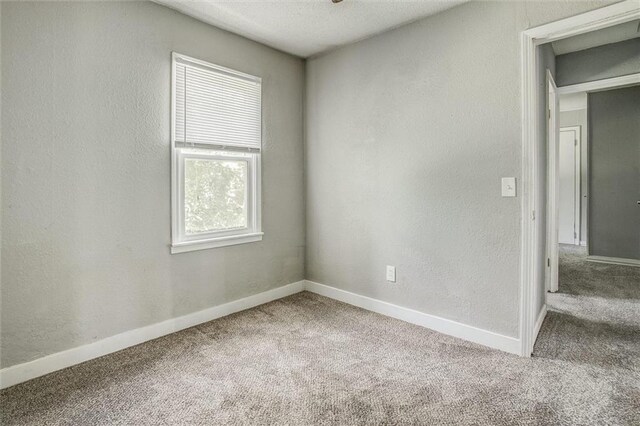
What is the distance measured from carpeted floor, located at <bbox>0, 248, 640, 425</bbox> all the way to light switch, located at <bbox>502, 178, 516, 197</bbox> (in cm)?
107

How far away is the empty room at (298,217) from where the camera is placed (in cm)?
190

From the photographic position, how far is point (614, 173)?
4.93 metres

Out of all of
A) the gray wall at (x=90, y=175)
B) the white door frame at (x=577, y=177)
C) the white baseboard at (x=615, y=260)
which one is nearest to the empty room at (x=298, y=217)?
the gray wall at (x=90, y=175)

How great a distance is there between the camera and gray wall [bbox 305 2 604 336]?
2.32 metres

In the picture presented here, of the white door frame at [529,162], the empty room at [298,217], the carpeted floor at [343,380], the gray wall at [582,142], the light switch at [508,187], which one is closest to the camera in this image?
the carpeted floor at [343,380]

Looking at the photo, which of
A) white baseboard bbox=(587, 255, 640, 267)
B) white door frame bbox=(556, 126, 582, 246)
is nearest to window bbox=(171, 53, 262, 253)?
white baseboard bbox=(587, 255, 640, 267)

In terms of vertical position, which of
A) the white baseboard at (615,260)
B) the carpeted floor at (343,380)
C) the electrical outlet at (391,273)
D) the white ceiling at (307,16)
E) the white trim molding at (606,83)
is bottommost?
the carpeted floor at (343,380)

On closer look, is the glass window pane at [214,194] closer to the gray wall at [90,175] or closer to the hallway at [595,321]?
the gray wall at [90,175]

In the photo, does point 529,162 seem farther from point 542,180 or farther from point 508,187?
point 542,180

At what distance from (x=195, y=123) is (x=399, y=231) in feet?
6.23

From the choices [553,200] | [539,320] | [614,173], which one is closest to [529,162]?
[539,320]

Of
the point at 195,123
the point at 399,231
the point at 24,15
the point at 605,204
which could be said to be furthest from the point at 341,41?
the point at 605,204

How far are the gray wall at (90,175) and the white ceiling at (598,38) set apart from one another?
10.5 ft

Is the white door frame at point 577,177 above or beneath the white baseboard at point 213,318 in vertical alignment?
above
